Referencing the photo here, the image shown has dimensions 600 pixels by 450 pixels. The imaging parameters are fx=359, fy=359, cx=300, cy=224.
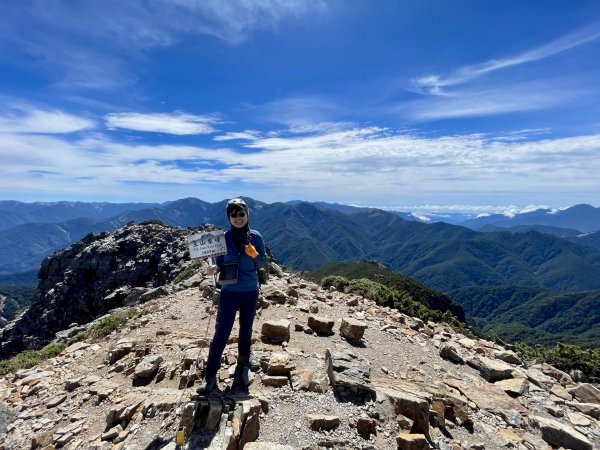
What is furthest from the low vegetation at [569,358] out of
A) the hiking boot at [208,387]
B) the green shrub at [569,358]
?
the hiking boot at [208,387]

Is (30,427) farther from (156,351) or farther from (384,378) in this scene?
(384,378)

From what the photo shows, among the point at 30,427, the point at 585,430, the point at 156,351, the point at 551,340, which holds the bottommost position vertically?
the point at 551,340

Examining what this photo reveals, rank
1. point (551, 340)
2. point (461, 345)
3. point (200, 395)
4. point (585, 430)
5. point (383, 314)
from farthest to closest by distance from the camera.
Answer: point (551, 340)
point (383, 314)
point (461, 345)
point (585, 430)
point (200, 395)

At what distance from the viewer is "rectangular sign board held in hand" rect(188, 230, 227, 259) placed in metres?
7.41

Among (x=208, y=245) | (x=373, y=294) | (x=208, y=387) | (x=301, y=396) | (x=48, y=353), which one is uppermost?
(x=208, y=245)

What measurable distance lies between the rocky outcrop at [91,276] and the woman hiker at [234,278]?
33.0 metres

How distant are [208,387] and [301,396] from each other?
196 cm

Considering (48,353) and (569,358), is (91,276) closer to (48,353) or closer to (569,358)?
(48,353)

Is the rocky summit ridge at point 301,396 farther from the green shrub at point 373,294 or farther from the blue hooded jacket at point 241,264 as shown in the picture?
the green shrub at point 373,294

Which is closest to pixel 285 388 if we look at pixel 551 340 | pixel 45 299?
pixel 45 299

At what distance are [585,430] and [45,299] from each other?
63.6 meters

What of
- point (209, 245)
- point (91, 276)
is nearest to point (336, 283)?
point (209, 245)

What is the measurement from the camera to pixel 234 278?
24.0 ft

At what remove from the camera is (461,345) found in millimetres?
13477
